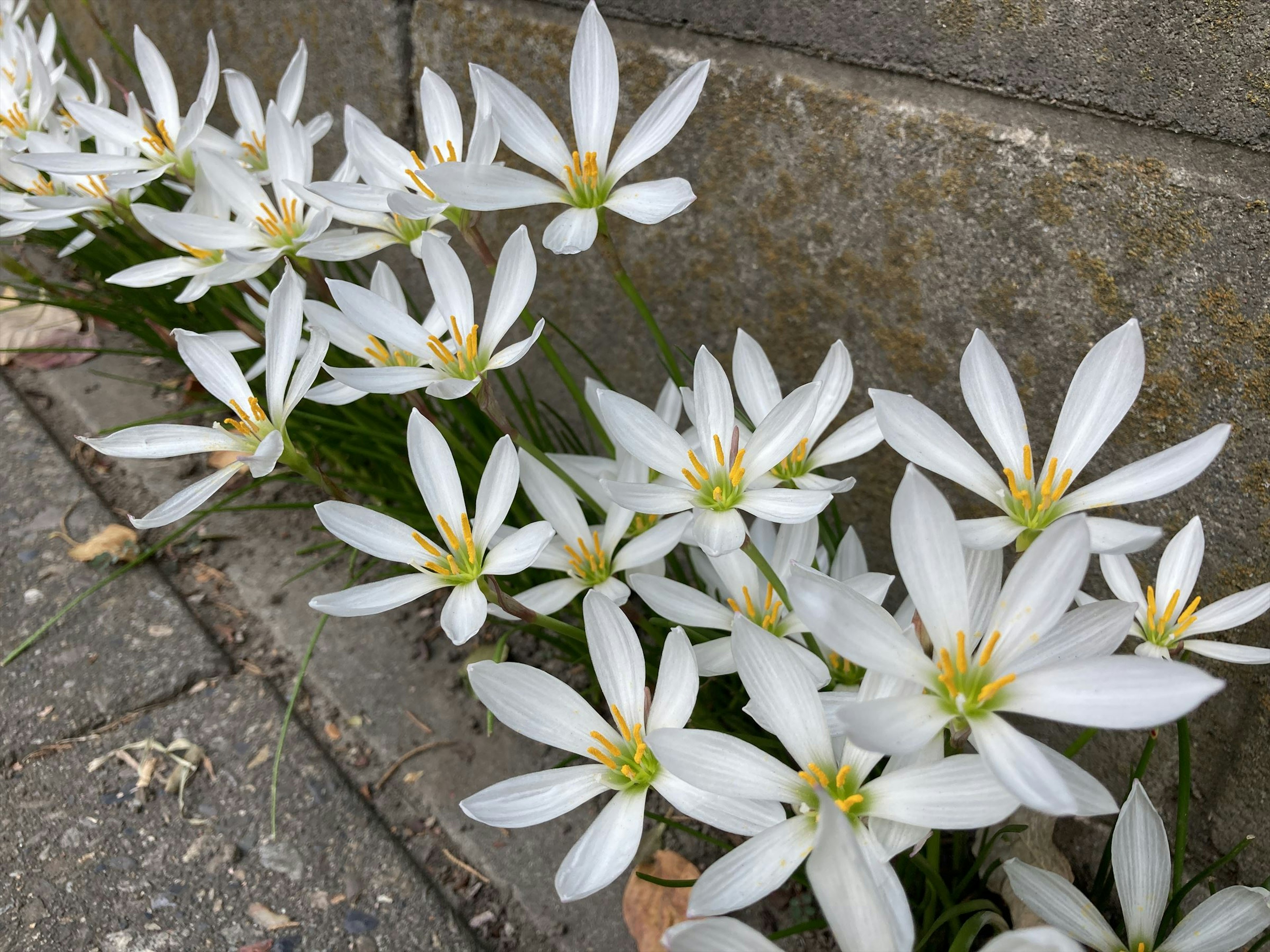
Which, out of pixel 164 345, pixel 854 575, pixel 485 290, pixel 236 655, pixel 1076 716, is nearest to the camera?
pixel 1076 716

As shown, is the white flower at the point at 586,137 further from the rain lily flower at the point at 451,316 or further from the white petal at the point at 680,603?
the white petal at the point at 680,603

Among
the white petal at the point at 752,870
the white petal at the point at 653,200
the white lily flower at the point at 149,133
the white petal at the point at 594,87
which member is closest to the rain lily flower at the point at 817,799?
the white petal at the point at 752,870

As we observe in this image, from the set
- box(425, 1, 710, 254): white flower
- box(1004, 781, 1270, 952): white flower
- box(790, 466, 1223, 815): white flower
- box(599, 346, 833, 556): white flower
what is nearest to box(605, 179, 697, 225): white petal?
box(425, 1, 710, 254): white flower

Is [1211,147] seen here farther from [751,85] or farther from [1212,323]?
[751,85]

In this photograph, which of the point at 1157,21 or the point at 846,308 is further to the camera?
the point at 846,308

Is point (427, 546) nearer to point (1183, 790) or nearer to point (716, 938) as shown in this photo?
point (716, 938)

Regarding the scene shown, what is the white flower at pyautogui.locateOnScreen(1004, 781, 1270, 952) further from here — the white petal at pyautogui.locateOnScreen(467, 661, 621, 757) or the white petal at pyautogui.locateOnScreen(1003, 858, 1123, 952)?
the white petal at pyautogui.locateOnScreen(467, 661, 621, 757)

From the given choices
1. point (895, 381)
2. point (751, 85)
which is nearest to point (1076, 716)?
point (895, 381)
